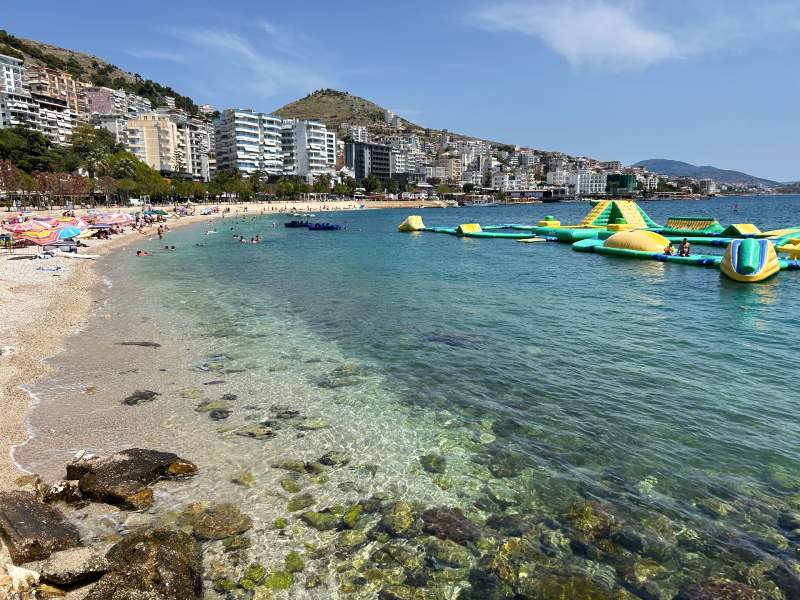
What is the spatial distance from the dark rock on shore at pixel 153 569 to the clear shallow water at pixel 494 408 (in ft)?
2.73

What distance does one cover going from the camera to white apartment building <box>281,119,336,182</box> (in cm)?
15838

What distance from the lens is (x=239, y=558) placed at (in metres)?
6.06

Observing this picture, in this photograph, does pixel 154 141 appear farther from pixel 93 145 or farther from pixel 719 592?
pixel 719 592

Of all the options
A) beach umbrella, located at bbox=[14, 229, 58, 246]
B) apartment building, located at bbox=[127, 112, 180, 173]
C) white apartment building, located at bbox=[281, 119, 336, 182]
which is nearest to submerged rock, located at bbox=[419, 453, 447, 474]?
beach umbrella, located at bbox=[14, 229, 58, 246]

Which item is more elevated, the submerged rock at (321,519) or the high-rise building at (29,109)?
the high-rise building at (29,109)

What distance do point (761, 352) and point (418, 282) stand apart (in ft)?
53.5

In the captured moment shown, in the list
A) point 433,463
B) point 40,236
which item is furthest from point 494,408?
point 40,236

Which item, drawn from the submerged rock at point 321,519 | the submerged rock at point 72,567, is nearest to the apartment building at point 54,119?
the submerged rock at point 72,567

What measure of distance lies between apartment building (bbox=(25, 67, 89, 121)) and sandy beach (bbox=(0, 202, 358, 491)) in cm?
13907

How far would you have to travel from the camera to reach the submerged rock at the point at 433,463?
A: 26.6ft

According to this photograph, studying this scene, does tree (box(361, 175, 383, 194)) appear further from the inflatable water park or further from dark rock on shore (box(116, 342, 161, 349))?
dark rock on shore (box(116, 342, 161, 349))

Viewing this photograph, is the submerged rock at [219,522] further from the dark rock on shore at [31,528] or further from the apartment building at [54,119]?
the apartment building at [54,119]

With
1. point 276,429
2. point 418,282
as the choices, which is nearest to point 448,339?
point 276,429

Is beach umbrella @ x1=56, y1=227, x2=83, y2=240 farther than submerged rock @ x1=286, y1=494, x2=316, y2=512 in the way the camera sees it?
Yes
